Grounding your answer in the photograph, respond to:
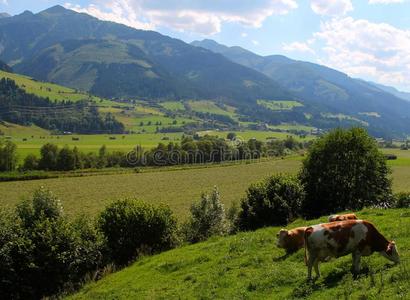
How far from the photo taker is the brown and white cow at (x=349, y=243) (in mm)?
17172

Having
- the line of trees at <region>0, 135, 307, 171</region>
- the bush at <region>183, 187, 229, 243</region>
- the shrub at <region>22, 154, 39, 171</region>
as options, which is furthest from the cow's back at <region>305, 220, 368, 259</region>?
the shrub at <region>22, 154, 39, 171</region>

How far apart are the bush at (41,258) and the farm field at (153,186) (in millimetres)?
31554

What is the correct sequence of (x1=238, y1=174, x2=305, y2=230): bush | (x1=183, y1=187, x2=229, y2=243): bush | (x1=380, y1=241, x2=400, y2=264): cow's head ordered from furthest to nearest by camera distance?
(x1=183, y1=187, x2=229, y2=243): bush < (x1=238, y1=174, x2=305, y2=230): bush < (x1=380, y1=241, x2=400, y2=264): cow's head

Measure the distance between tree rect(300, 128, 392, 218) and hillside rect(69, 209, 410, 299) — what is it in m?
13.8

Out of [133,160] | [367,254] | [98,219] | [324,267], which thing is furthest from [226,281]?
[133,160]

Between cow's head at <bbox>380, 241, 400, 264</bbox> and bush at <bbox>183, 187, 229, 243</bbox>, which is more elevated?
cow's head at <bbox>380, 241, 400, 264</bbox>

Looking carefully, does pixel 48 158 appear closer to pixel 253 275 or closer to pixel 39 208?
pixel 39 208

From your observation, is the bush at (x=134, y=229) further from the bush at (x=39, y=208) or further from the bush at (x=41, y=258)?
the bush at (x=39, y=208)

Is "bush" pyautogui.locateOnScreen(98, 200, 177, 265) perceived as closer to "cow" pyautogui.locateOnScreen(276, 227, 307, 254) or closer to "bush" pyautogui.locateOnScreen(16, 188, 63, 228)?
"bush" pyautogui.locateOnScreen(16, 188, 63, 228)

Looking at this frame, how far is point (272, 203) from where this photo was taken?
4006cm

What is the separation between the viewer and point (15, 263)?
99.8 ft

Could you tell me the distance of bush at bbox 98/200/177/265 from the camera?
120 feet

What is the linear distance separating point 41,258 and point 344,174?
31835 millimetres

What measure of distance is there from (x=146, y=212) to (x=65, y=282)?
9679 mm
